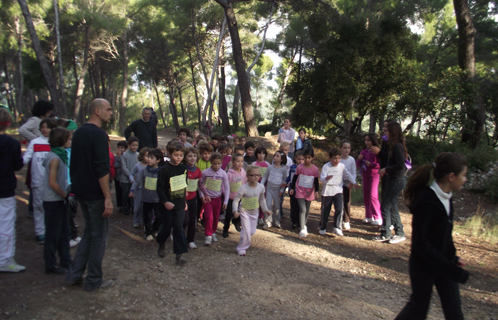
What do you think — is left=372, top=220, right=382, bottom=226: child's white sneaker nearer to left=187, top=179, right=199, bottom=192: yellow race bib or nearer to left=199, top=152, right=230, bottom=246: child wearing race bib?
left=199, top=152, right=230, bottom=246: child wearing race bib

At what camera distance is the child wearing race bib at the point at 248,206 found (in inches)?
194

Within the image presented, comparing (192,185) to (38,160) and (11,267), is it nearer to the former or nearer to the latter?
(38,160)

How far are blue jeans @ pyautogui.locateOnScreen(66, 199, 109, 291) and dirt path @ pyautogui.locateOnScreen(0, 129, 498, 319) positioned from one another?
0.45ft

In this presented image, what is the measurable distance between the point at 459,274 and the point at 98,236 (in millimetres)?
3152

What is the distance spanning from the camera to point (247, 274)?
423 cm

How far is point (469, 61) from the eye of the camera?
11430 mm

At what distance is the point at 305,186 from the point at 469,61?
9.48 meters

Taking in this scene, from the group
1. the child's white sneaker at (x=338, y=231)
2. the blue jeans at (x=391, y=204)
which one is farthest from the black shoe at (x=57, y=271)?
the blue jeans at (x=391, y=204)

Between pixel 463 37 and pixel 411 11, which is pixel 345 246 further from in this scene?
pixel 411 11

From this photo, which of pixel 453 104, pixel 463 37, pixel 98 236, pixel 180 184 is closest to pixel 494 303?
pixel 180 184

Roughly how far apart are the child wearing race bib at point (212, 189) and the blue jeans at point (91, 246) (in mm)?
1851

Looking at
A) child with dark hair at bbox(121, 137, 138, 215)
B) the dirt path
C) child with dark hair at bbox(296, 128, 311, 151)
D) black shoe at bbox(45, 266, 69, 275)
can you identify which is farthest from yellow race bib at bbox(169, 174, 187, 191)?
child with dark hair at bbox(296, 128, 311, 151)

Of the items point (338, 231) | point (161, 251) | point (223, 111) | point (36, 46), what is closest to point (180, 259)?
point (161, 251)

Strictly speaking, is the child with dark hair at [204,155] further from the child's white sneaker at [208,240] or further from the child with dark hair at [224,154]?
the child's white sneaker at [208,240]
